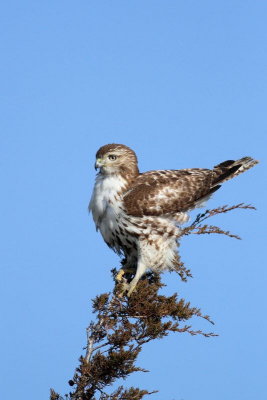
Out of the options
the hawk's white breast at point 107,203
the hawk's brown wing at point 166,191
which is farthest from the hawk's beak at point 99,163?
the hawk's brown wing at point 166,191

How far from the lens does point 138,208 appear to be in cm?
905

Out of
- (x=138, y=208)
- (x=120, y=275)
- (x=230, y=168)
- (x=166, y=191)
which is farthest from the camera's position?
(x=230, y=168)

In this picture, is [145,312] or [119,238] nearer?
[145,312]

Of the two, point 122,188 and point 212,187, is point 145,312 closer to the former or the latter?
point 122,188

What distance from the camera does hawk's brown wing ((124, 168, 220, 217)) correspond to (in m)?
9.09

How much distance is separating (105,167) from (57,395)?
3329mm

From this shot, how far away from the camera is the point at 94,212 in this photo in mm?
9508

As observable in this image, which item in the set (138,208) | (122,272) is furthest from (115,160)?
(122,272)

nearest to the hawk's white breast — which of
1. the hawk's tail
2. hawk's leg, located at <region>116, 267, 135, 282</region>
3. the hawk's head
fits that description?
the hawk's head

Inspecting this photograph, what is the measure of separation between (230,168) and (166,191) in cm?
147

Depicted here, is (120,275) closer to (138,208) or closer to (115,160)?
(138,208)

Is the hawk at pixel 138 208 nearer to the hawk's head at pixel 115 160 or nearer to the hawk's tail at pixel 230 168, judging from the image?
the hawk's head at pixel 115 160

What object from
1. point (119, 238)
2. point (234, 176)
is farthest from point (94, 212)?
point (234, 176)

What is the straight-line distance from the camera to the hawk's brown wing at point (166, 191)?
29.8ft
